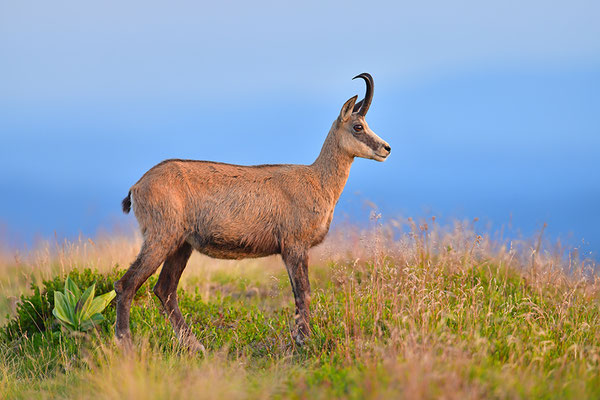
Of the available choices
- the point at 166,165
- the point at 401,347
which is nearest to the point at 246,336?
the point at 166,165

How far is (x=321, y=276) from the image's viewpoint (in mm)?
12398

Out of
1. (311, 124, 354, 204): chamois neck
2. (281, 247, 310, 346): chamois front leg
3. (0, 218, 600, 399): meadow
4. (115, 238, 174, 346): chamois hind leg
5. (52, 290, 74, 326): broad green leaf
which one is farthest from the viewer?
(311, 124, 354, 204): chamois neck

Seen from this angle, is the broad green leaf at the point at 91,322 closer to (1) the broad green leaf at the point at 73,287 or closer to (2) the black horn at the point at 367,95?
(1) the broad green leaf at the point at 73,287

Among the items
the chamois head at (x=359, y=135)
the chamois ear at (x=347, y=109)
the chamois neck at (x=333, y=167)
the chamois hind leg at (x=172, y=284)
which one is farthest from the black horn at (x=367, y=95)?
the chamois hind leg at (x=172, y=284)

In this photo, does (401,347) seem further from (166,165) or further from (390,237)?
(390,237)

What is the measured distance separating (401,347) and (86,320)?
4699 millimetres

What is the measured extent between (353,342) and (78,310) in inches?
159

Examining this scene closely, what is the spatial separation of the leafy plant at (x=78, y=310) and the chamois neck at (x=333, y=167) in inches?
133

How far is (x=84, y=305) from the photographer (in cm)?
801

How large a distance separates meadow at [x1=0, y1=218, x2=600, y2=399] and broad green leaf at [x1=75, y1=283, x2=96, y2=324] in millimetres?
268

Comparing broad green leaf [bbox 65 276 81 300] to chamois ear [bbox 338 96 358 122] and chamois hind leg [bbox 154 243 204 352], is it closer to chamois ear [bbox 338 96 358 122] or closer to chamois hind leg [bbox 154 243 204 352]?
chamois hind leg [bbox 154 243 204 352]

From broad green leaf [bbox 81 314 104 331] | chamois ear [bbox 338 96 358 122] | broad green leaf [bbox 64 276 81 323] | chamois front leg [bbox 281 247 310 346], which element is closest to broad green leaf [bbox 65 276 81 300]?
broad green leaf [bbox 64 276 81 323]

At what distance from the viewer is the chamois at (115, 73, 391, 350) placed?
24.0 feet

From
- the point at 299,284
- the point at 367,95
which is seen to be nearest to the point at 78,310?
the point at 299,284
